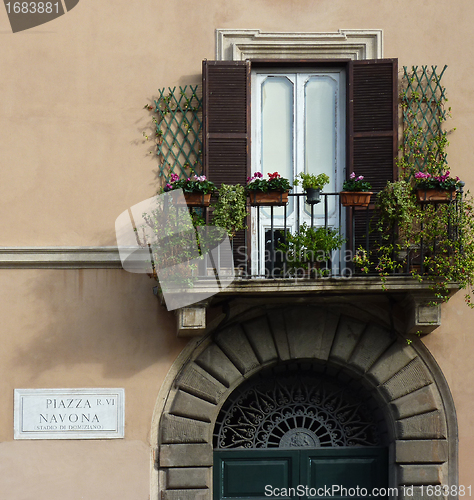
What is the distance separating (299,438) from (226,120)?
117 inches

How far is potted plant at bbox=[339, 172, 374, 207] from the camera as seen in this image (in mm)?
7359

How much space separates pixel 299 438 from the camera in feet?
26.1

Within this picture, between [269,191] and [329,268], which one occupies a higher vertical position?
[269,191]

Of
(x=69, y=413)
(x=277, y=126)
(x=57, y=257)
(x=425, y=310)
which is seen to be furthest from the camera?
(x=277, y=126)

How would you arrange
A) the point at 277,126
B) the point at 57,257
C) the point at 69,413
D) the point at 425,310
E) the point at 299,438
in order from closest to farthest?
the point at 425,310
the point at 69,413
the point at 57,257
the point at 299,438
the point at 277,126

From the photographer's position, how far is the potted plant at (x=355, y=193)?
24.1ft

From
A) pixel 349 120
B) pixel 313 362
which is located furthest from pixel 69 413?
pixel 349 120

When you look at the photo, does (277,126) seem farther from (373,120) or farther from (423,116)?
(423,116)

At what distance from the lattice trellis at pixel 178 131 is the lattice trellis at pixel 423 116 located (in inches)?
74.9

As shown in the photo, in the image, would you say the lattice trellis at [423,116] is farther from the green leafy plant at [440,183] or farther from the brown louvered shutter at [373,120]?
the green leafy plant at [440,183]

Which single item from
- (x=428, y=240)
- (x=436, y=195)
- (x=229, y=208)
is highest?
(x=436, y=195)

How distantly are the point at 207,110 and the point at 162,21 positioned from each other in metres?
0.98

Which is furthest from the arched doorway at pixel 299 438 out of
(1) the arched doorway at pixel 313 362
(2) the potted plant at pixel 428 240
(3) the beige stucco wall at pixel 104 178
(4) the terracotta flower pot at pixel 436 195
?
(4) the terracotta flower pot at pixel 436 195

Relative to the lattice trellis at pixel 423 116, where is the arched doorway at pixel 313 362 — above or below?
below
